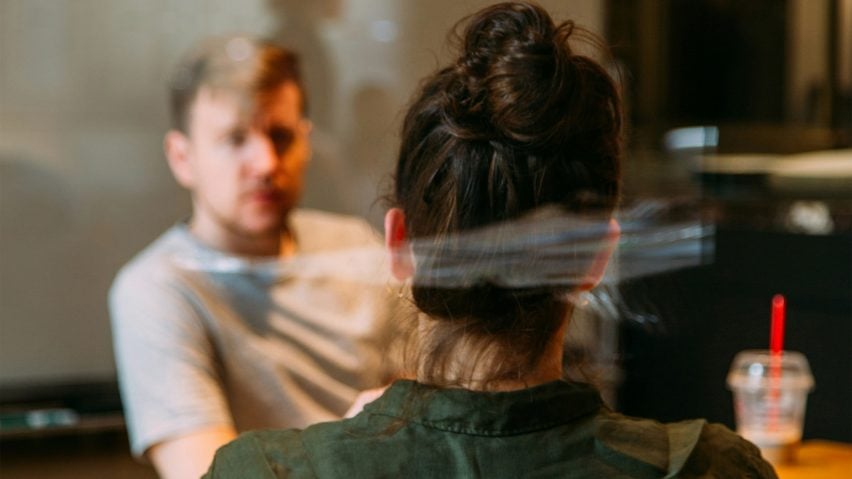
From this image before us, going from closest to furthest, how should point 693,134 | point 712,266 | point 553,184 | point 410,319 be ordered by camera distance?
1. point 553,184
2. point 410,319
3. point 712,266
4. point 693,134

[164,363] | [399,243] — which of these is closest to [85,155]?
[164,363]

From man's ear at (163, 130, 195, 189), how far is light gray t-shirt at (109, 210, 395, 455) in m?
0.14

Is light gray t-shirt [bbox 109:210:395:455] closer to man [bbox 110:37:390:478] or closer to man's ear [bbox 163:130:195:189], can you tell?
man [bbox 110:37:390:478]

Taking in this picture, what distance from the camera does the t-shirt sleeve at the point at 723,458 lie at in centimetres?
95

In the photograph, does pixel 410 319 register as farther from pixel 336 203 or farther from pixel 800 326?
pixel 800 326

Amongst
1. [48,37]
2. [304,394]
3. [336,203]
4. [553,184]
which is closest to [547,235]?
[553,184]

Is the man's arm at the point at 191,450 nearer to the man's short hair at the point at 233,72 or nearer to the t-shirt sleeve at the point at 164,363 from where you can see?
the t-shirt sleeve at the point at 164,363

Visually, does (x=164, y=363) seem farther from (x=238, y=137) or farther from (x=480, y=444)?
(x=480, y=444)

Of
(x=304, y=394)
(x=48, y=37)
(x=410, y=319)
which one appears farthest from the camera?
(x=48, y=37)

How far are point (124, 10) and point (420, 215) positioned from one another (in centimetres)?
140

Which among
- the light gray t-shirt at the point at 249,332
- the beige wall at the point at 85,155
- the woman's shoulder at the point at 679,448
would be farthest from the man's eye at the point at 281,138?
the woman's shoulder at the point at 679,448

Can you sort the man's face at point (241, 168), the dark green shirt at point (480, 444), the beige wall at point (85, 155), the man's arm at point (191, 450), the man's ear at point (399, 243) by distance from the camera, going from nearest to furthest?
the dark green shirt at point (480, 444) < the man's ear at point (399, 243) < the man's arm at point (191, 450) < the man's face at point (241, 168) < the beige wall at point (85, 155)

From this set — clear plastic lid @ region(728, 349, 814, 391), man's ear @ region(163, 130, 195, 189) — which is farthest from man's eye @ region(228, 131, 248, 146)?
Result: clear plastic lid @ region(728, 349, 814, 391)

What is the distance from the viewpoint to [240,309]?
1.72 m
